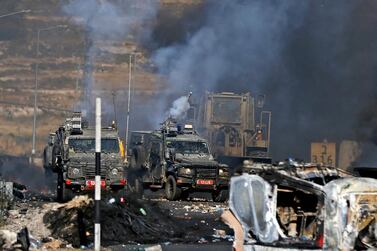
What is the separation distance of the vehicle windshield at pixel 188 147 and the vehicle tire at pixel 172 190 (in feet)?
3.26

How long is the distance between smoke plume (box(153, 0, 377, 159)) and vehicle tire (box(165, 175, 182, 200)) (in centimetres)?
2481

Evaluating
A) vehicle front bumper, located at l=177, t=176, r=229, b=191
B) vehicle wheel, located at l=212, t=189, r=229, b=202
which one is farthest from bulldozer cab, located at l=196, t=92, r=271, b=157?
vehicle front bumper, located at l=177, t=176, r=229, b=191

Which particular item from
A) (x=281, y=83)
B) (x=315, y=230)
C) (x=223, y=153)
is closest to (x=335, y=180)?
(x=315, y=230)

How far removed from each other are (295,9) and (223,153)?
24198 mm

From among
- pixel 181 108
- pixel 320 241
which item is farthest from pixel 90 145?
pixel 320 241

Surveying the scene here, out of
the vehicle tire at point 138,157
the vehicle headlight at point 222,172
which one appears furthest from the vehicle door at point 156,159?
the vehicle headlight at point 222,172

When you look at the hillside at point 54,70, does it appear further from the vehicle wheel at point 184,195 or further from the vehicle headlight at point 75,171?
the vehicle headlight at point 75,171

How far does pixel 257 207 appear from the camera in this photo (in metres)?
11.8

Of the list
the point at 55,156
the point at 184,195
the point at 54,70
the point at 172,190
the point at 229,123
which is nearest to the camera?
the point at 55,156

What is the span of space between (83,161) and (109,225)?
10230mm

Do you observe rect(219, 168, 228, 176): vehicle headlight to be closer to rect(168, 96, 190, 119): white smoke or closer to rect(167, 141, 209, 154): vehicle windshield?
rect(167, 141, 209, 154): vehicle windshield

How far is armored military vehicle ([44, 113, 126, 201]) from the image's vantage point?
27469 mm

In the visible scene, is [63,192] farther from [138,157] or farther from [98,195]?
[98,195]

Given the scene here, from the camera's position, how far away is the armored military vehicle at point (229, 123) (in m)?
38.3
